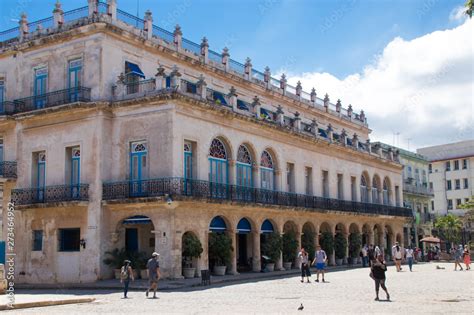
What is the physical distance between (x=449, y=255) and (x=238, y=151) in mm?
28188

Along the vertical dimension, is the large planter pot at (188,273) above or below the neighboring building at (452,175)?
below

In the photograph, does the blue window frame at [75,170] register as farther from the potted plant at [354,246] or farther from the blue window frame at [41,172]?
the potted plant at [354,246]

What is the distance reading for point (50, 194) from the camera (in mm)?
28031

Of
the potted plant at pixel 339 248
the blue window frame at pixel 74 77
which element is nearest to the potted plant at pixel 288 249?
the potted plant at pixel 339 248

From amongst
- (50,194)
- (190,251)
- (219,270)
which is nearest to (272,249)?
(219,270)

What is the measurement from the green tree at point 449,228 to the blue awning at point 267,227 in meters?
32.4

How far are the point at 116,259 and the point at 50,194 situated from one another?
492 centimetres

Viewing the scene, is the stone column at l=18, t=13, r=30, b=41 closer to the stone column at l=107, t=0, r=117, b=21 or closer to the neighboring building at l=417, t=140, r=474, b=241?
the stone column at l=107, t=0, r=117, b=21

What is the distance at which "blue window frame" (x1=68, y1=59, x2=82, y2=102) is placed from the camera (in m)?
28.0

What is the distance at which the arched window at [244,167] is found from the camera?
31.2 metres

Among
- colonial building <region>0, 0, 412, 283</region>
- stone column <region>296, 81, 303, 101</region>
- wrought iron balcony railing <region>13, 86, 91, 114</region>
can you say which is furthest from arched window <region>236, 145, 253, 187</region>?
stone column <region>296, 81, 303, 101</region>

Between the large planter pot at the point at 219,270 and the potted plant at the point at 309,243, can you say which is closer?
the large planter pot at the point at 219,270

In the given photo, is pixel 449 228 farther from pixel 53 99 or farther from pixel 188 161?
pixel 53 99

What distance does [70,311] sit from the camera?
50.4ft
